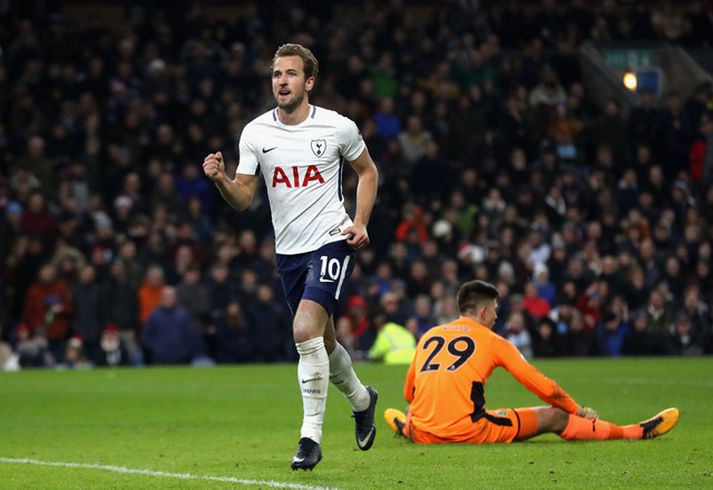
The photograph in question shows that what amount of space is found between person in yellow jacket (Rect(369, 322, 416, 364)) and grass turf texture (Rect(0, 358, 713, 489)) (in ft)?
4.99

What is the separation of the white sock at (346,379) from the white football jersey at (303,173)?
90 cm

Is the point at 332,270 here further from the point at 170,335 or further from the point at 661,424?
the point at 170,335

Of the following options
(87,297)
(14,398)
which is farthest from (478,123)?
(14,398)

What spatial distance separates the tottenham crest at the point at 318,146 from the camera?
962cm

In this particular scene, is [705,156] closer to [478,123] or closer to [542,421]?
[478,123]

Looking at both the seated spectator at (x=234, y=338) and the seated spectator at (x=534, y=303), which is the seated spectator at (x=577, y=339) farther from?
the seated spectator at (x=234, y=338)

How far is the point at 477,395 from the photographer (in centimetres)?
1063

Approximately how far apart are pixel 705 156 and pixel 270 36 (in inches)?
362

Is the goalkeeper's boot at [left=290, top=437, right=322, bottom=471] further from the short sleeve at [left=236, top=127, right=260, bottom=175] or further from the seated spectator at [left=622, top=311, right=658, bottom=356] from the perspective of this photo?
the seated spectator at [left=622, top=311, right=658, bottom=356]

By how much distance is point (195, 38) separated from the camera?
29328 mm

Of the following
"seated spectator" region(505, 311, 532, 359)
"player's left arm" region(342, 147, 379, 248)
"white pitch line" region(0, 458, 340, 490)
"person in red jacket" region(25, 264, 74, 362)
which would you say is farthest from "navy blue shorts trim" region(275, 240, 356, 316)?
"seated spectator" region(505, 311, 532, 359)

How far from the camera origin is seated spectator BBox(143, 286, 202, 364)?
2356 cm

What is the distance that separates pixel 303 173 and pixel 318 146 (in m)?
0.20

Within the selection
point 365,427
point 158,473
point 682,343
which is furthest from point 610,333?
point 158,473
